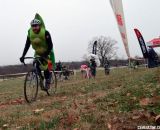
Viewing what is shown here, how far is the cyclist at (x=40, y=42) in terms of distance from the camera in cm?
1044

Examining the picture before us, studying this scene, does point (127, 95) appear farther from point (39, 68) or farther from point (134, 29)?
point (134, 29)

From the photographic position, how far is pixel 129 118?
5426 mm

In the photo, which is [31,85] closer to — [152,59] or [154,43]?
[152,59]

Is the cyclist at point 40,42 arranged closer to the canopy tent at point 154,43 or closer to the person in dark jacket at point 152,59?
the person in dark jacket at point 152,59

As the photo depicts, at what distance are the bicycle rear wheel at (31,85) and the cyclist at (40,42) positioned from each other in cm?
43

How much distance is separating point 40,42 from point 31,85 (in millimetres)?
1131

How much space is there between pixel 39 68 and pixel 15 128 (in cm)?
458

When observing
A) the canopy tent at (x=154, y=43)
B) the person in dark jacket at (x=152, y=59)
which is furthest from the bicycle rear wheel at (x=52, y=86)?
the canopy tent at (x=154, y=43)

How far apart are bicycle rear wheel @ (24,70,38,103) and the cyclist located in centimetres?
43

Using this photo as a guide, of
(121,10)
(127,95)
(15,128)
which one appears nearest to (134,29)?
(121,10)

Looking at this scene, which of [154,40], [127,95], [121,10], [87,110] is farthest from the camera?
[154,40]

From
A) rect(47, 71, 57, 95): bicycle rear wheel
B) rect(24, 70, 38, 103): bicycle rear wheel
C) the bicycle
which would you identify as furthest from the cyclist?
rect(47, 71, 57, 95): bicycle rear wheel

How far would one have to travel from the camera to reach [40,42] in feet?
34.8

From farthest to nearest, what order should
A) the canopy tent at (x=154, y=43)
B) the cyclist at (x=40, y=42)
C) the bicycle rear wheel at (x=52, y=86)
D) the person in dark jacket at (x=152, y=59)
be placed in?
the canopy tent at (x=154, y=43)
the person in dark jacket at (x=152, y=59)
the bicycle rear wheel at (x=52, y=86)
the cyclist at (x=40, y=42)
